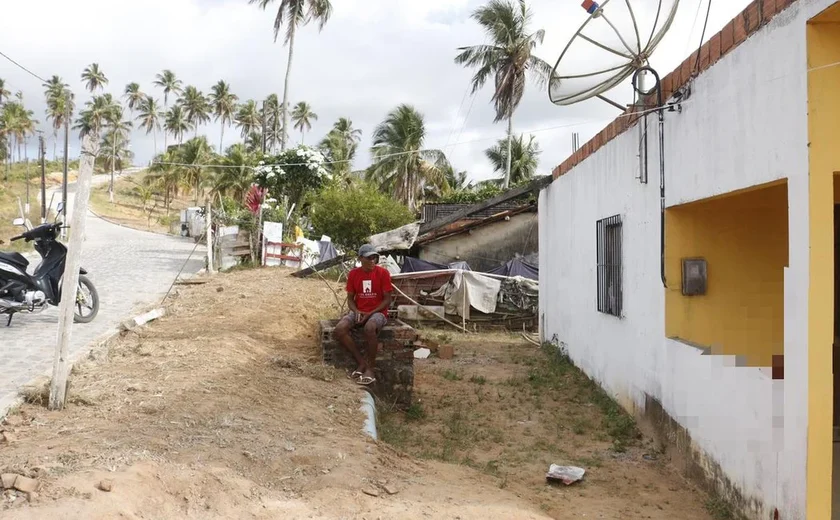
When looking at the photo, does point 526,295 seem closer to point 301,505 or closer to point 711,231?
point 711,231

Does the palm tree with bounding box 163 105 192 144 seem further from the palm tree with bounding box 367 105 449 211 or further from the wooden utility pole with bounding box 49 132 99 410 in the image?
the wooden utility pole with bounding box 49 132 99 410

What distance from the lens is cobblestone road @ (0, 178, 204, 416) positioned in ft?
23.5

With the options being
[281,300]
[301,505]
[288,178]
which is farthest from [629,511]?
[288,178]

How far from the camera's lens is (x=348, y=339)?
23.6 ft

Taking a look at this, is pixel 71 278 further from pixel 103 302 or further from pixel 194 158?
pixel 194 158

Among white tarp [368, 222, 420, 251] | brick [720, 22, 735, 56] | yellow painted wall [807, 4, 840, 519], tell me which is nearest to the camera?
yellow painted wall [807, 4, 840, 519]

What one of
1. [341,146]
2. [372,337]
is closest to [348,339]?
[372,337]

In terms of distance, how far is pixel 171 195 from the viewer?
66.8 metres

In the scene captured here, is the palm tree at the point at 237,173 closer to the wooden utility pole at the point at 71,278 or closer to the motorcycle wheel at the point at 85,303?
the motorcycle wheel at the point at 85,303

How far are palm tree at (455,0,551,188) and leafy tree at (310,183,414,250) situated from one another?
36.6 feet

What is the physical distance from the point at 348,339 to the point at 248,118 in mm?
61565

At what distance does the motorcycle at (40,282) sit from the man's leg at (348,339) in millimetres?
4287

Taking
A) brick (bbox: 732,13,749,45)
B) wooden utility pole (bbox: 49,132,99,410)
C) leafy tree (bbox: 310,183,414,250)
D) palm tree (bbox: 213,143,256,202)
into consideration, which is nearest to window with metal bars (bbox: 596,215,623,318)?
brick (bbox: 732,13,749,45)

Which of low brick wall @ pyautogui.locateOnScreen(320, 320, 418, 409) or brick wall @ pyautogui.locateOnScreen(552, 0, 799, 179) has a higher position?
brick wall @ pyautogui.locateOnScreen(552, 0, 799, 179)
